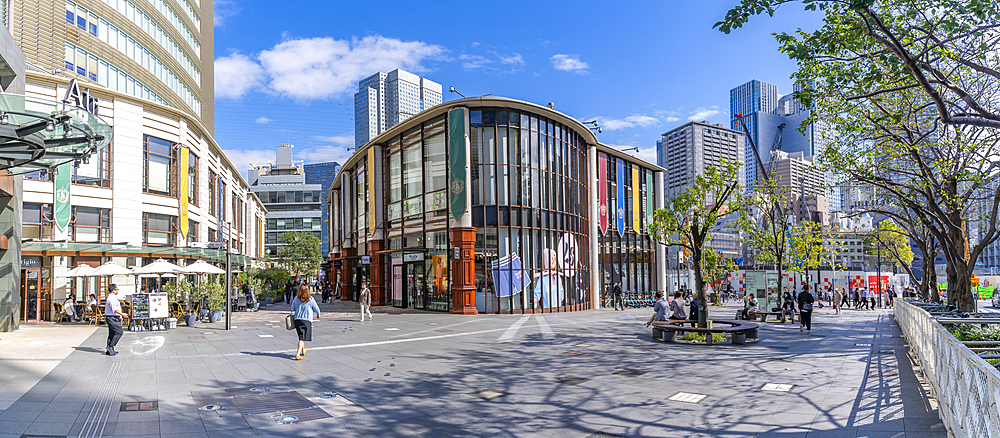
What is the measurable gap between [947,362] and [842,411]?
5.31 ft

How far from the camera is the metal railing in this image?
4.39m

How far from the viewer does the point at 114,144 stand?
96.6 ft

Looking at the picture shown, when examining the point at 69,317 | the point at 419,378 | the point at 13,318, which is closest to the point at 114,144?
the point at 69,317

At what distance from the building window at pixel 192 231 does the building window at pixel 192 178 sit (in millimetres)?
1228

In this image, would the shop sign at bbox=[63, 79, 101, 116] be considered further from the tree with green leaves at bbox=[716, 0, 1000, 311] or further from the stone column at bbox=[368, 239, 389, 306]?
the stone column at bbox=[368, 239, 389, 306]

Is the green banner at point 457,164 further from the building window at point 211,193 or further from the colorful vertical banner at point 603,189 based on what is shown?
the building window at point 211,193

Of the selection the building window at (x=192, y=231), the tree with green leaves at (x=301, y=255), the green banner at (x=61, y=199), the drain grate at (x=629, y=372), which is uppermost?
the green banner at (x=61, y=199)

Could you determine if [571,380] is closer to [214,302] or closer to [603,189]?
[214,302]

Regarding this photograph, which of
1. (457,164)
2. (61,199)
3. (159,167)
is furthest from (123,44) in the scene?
(457,164)

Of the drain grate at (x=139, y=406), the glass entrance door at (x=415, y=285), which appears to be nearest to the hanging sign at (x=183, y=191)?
the glass entrance door at (x=415, y=285)

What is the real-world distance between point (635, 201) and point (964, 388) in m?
42.0

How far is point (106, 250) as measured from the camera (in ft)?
86.7

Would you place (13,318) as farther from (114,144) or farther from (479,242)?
(479,242)

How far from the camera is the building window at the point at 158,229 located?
3082 centimetres
